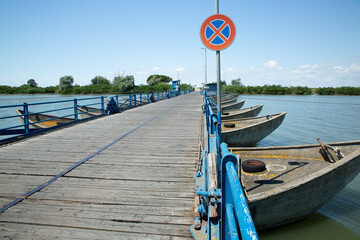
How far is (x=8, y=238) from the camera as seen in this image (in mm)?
2463

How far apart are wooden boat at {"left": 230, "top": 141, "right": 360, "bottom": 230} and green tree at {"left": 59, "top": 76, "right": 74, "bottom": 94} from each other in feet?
251

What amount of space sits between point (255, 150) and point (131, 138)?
3764 mm

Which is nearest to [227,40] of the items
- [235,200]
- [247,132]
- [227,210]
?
[227,210]

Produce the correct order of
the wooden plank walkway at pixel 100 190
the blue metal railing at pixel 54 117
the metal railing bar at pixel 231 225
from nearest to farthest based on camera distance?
the metal railing bar at pixel 231 225, the wooden plank walkway at pixel 100 190, the blue metal railing at pixel 54 117

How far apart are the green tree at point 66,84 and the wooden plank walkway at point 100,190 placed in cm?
7338

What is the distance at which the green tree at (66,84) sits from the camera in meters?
71.8

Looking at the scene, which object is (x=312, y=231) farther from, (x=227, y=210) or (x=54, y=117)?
(x=54, y=117)

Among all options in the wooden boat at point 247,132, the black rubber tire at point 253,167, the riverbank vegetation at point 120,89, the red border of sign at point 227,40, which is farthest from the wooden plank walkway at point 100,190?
the riverbank vegetation at point 120,89

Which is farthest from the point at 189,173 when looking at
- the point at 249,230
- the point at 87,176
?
the point at 249,230

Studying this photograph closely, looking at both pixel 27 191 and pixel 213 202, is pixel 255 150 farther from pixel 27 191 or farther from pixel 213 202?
pixel 27 191

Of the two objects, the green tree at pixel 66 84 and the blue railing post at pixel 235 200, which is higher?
the green tree at pixel 66 84

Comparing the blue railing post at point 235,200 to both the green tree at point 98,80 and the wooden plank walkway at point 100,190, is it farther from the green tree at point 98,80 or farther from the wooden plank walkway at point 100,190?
the green tree at point 98,80

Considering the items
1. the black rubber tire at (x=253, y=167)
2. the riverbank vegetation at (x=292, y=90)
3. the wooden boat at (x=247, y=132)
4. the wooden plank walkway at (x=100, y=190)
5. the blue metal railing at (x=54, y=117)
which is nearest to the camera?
the wooden plank walkway at (x=100, y=190)

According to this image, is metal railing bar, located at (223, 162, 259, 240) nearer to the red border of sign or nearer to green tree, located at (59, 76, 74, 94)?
the red border of sign
